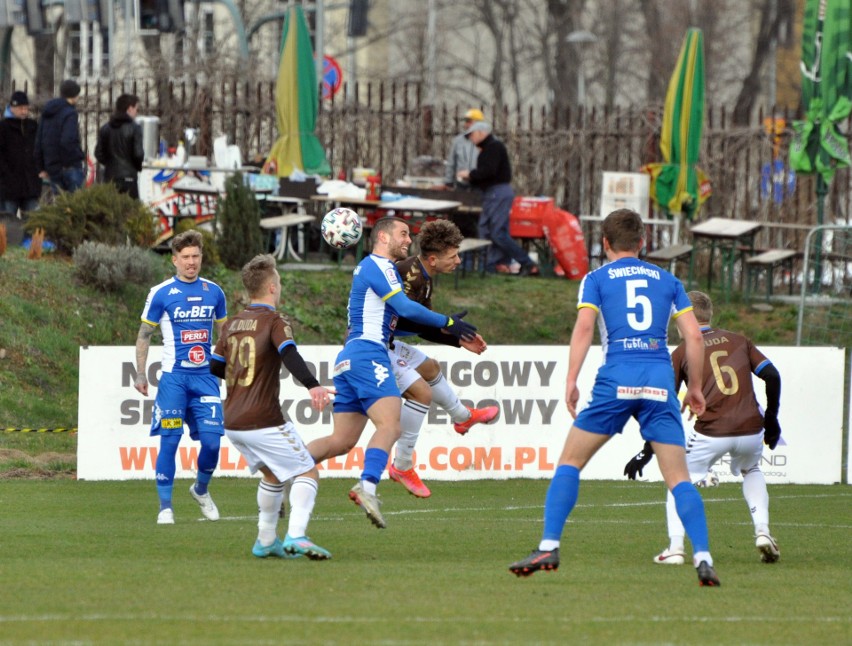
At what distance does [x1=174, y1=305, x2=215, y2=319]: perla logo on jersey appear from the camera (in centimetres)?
1238

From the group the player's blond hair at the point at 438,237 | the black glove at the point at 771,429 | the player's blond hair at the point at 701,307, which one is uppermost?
the player's blond hair at the point at 438,237

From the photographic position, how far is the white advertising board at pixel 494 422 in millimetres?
15570

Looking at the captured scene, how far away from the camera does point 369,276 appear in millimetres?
10453

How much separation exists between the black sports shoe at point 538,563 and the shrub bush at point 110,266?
13.6 metres

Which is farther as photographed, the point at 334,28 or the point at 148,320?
the point at 334,28

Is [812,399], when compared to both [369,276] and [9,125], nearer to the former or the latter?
[369,276]

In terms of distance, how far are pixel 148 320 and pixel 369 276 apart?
2.66m

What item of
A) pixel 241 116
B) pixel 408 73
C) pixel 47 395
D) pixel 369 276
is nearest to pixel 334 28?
pixel 408 73

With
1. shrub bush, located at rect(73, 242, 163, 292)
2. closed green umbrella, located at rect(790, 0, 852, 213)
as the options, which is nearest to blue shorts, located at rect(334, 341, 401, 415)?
shrub bush, located at rect(73, 242, 163, 292)

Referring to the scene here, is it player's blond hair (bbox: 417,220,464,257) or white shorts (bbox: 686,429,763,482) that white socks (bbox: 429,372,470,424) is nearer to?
player's blond hair (bbox: 417,220,464,257)

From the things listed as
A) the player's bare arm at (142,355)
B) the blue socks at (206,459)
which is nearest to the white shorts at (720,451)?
the blue socks at (206,459)

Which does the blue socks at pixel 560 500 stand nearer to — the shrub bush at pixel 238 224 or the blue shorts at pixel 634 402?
→ the blue shorts at pixel 634 402

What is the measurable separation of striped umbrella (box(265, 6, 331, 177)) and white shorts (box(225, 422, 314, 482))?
1520 centimetres

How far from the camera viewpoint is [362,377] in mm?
10359
